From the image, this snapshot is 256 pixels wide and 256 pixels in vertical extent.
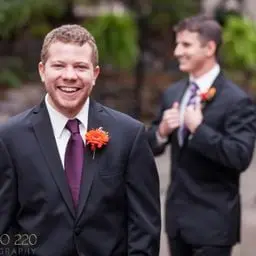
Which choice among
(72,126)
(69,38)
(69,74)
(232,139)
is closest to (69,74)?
(69,74)

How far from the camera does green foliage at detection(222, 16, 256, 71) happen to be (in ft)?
44.0

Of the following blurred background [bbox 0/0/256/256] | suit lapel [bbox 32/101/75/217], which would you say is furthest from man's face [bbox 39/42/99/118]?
blurred background [bbox 0/0/256/256]

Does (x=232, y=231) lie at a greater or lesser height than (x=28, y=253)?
lesser

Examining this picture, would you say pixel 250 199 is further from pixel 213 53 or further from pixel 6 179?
pixel 6 179

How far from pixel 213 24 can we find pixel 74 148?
208cm

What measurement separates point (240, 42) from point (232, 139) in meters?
8.64

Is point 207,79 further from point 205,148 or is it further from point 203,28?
point 205,148

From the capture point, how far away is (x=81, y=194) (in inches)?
143

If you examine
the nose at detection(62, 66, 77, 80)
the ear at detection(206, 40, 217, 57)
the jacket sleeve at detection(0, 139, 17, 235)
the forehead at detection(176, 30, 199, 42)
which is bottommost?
the jacket sleeve at detection(0, 139, 17, 235)

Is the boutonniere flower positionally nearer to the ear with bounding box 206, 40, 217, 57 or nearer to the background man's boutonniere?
the background man's boutonniere

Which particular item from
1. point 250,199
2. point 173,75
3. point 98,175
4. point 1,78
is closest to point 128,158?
point 98,175

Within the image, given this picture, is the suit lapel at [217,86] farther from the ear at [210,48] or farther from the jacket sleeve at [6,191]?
the jacket sleeve at [6,191]

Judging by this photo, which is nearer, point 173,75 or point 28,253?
point 28,253

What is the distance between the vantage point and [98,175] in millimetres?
3666
